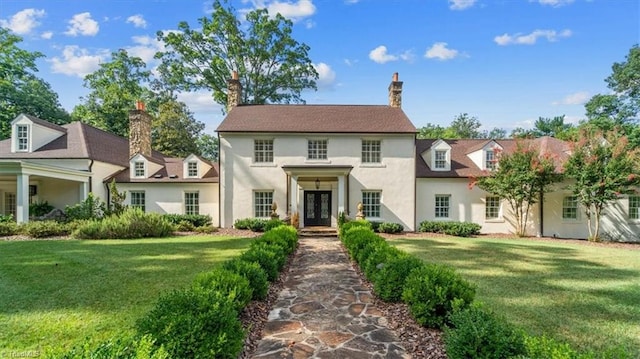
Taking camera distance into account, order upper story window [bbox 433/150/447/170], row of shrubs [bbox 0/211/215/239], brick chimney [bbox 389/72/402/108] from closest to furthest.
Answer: row of shrubs [bbox 0/211/215/239]
upper story window [bbox 433/150/447/170]
brick chimney [bbox 389/72/402/108]

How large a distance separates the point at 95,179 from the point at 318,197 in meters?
12.8

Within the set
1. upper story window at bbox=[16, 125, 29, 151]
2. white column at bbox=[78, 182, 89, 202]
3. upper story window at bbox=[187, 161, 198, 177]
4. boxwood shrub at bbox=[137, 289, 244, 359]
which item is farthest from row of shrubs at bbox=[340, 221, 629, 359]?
upper story window at bbox=[16, 125, 29, 151]

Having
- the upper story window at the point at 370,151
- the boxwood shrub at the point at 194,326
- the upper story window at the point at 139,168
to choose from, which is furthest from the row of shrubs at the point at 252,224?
the boxwood shrub at the point at 194,326

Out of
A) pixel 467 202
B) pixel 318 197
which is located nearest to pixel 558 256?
pixel 467 202

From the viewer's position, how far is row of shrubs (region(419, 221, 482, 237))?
16.1 metres

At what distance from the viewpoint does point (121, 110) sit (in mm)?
30219

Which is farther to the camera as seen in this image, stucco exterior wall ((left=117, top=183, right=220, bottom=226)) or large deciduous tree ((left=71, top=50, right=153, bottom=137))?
large deciduous tree ((left=71, top=50, right=153, bottom=137))

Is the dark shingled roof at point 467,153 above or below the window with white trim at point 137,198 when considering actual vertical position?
above

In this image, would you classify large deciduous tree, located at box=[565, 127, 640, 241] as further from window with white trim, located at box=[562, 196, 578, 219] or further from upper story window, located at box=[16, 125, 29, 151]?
upper story window, located at box=[16, 125, 29, 151]

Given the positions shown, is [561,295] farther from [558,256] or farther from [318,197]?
[318,197]

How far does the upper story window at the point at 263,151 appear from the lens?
17344 mm

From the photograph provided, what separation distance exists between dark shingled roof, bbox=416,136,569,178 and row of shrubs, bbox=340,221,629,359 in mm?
11575

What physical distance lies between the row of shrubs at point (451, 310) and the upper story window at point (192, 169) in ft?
44.7

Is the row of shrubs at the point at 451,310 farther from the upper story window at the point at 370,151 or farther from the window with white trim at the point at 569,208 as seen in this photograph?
the window with white trim at the point at 569,208
